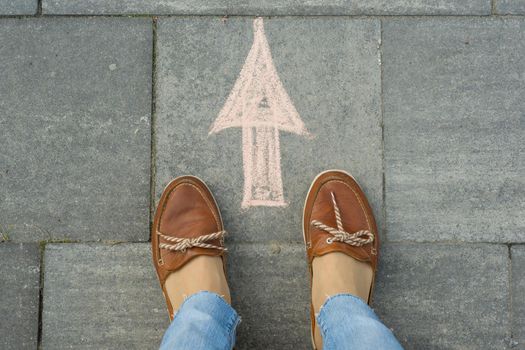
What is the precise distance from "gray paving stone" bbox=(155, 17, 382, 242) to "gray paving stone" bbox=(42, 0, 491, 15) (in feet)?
0.41

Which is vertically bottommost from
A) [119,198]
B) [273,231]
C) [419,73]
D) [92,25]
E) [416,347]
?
[416,347]

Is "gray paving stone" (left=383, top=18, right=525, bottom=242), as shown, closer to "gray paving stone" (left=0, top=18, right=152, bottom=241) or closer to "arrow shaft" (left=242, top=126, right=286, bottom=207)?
"arrow shaft" (left=242, top=126, right=286, bottom=207)

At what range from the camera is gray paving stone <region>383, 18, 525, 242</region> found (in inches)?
85.7

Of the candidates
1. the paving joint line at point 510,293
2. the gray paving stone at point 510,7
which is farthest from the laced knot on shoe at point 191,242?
the gray paving stone at point 510,7

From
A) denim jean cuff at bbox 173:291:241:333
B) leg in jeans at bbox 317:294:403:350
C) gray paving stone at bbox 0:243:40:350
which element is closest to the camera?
leg in jeans at bbox 317:294:403:350

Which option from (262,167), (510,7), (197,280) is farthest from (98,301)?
(510,7)

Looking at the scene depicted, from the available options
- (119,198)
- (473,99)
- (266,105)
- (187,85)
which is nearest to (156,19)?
(187,85)

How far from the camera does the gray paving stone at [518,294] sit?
215 centimetres

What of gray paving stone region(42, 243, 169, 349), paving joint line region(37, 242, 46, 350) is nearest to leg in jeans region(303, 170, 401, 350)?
gray paving stone region(42, 243, 169, 349)

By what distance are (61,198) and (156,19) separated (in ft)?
2.95

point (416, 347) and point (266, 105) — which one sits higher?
point (266, 105)

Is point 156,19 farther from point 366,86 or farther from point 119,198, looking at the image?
point 366,86

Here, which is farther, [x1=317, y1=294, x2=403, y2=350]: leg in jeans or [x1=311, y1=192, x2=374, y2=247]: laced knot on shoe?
[x1=311, y1=192, x2=374, y2=247]: laced knot on shoe

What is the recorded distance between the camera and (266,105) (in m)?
2.20
